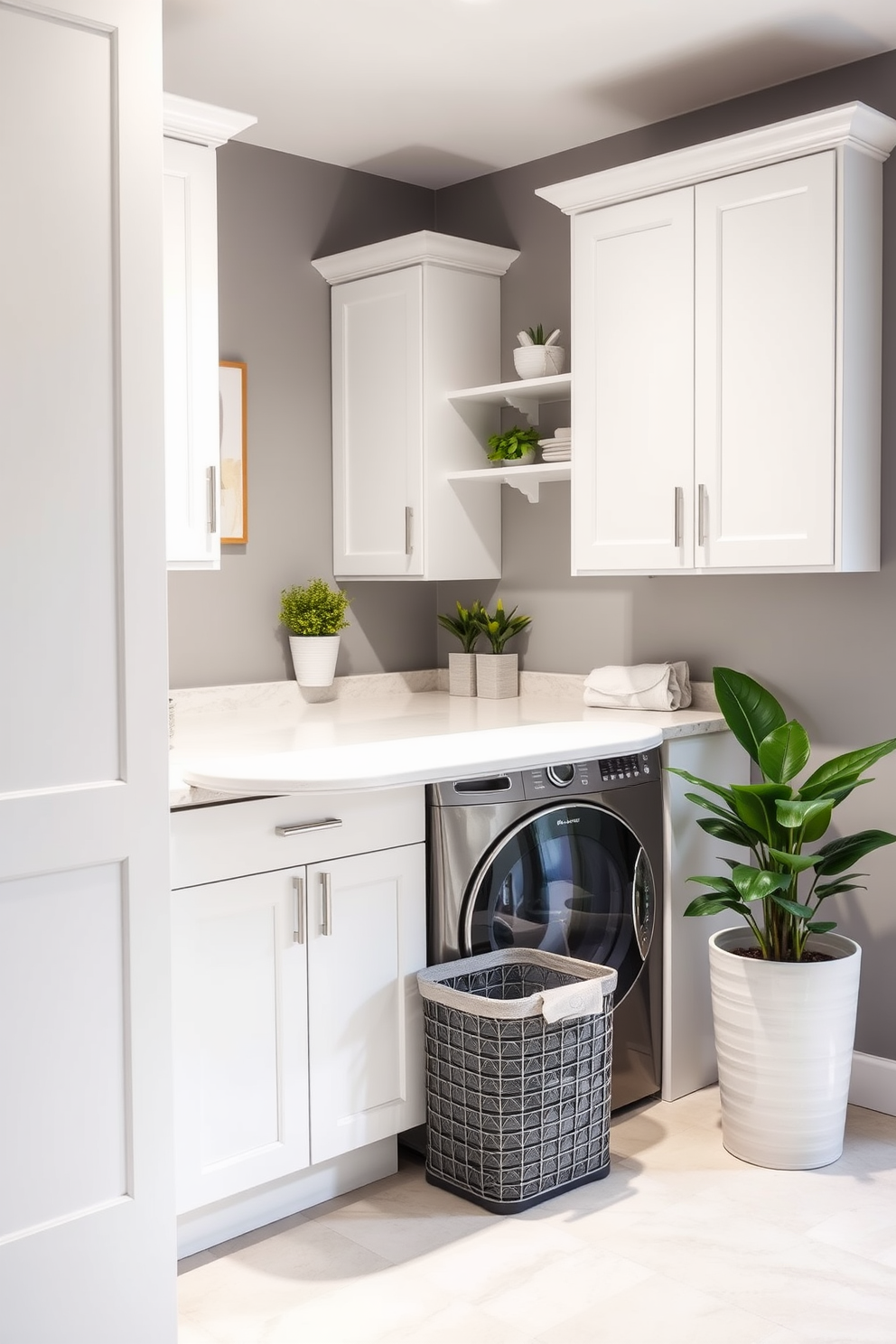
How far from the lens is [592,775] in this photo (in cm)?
278

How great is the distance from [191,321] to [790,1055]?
6.56 feet

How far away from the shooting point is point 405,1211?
247 centimetres

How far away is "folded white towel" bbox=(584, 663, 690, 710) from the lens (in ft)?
10.3

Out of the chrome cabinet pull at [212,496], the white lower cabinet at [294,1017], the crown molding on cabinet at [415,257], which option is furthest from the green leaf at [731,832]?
the crown molding on cabinet at [415,257]

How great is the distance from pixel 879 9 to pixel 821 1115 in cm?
237

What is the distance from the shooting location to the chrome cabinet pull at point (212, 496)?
2.67m

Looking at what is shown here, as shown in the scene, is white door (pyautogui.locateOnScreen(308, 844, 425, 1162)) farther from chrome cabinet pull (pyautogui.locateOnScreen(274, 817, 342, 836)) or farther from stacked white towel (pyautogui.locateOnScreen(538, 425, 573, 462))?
stacked white towel (pyautogui.locateOnScreen(538, 425, 573, 462))

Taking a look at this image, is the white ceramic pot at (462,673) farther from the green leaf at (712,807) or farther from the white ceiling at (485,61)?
the white ceiling at (485,61)

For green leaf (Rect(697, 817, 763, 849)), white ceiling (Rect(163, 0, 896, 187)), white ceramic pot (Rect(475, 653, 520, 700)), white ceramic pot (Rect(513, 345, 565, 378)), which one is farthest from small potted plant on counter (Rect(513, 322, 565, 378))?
green leaf (Rect(697, 817, 763, 849))

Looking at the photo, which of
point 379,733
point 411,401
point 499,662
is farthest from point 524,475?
point 379,733

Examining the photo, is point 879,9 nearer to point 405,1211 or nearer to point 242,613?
point 242,613

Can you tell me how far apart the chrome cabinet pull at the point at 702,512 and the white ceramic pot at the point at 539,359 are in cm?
69

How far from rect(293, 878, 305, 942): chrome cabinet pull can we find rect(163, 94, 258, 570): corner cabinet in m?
0.73

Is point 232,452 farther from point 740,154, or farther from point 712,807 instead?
point 712,807
